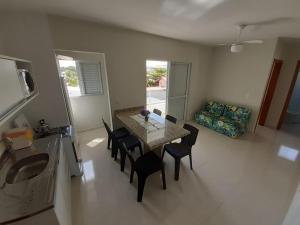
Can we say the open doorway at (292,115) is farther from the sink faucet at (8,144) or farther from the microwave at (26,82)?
the sink faucet at (8,144)

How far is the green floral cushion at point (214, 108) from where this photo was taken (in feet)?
14.3

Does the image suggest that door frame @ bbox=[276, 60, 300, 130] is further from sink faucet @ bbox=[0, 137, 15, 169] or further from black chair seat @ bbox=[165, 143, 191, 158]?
sink faucet @ bbox=[0, 137, 15, 169]

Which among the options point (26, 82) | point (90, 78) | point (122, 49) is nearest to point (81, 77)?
point (90, 78)

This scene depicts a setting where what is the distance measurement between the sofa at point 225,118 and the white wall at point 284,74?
3.65ft

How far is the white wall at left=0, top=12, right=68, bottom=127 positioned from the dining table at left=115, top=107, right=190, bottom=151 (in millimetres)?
1155

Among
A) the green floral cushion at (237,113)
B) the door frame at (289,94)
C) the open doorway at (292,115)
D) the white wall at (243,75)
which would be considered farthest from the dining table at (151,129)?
the open doorway at (292,115)

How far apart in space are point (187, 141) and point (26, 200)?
7.30ft

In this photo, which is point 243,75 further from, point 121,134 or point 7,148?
point 7,148

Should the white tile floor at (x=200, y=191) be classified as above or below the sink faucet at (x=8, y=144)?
below

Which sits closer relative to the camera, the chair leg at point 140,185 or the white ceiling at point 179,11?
the white ceiling at point 179,11

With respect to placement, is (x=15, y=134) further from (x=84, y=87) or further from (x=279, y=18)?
(x=279, y=18)

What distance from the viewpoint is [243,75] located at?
3.88 meters

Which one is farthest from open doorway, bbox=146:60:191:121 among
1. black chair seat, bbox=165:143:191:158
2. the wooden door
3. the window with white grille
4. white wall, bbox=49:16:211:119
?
the wooden door

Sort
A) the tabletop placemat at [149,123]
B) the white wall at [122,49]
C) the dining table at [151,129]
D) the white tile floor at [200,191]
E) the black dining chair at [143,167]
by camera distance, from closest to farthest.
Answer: the white tile floor at [200,191]
the black dining chair at [143,167]
the dining table at [151,129]
the white wall at [122,49]
the tabletop placemat at [149,123]
